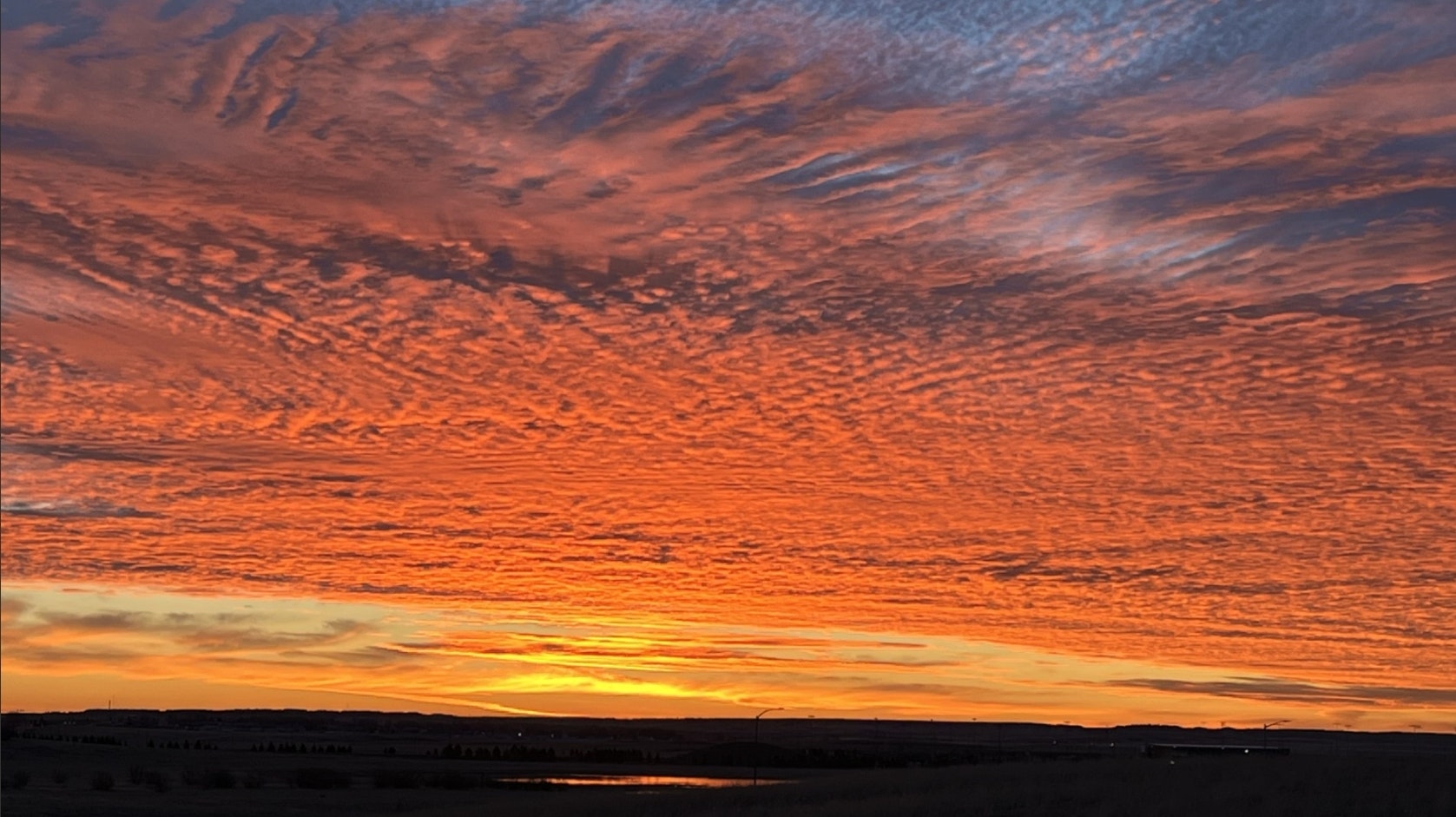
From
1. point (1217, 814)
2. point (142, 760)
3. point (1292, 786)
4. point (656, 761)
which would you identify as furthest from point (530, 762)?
point (1217, 814)

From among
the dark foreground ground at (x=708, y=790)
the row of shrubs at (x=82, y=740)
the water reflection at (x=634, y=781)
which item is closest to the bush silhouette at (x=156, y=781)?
the dark foreground ground at (x=708, y=790)

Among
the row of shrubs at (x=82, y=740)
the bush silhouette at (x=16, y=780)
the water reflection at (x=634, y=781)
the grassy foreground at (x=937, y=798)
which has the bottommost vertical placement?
the grassy foreground at (x=937, y=798)

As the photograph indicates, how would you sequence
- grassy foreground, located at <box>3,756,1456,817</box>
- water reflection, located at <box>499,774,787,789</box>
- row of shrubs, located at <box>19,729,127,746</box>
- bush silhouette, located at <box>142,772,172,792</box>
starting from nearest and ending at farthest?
grassy foreground, located at <box>3,756,1456,817</box> → bush silhouette, located at <box>142,772,172,792</box> → water reflection, located at <box>499,774,787,789</box> → row of shrubs, located at <box>19,729,127,746</box>

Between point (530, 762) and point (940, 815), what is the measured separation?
7136 centimetres

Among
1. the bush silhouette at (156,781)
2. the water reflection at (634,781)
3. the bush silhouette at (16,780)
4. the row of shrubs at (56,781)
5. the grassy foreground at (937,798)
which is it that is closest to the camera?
the grassy foreground at (937,798)

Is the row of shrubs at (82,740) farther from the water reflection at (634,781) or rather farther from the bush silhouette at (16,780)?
the bush silhouette at (16,780)

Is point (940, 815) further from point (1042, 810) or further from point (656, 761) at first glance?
point (656, 761)

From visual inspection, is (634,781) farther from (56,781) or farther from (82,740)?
(82,740)

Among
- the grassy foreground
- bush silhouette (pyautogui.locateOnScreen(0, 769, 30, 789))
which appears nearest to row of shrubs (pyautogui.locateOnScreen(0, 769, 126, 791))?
bush silhouette (pyautogui.locateOnScreen(0, 769, 30, 789))

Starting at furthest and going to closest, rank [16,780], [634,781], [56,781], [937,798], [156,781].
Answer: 1. [634,781]
2. [156,781]
3. [56,781]
4. [16,780]
5. [937,798]

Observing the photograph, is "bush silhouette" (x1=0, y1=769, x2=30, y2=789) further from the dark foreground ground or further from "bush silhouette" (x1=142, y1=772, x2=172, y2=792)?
"bush silhouette" (x1=142, y1=772, x2=172, y2=792)

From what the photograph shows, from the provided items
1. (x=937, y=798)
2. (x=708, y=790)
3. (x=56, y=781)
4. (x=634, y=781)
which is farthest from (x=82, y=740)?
(x=937, y=798)

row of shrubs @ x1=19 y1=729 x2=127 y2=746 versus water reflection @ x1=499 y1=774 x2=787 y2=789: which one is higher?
row of shrubs @ x1=19 y1=729 x2=127 y2=746

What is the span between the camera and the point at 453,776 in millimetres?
81312
